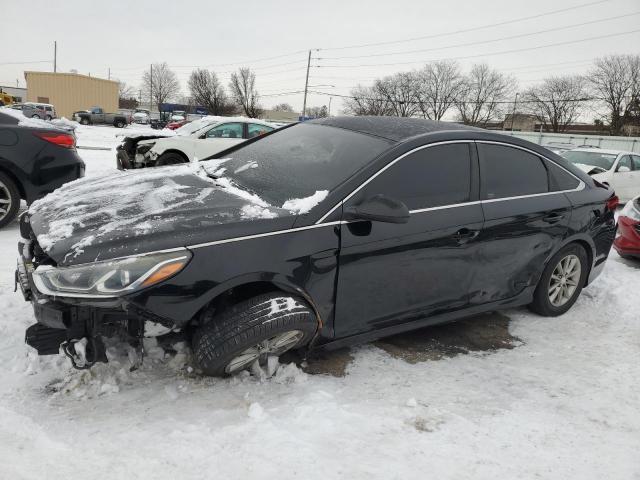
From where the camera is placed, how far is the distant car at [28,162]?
17.0 feet

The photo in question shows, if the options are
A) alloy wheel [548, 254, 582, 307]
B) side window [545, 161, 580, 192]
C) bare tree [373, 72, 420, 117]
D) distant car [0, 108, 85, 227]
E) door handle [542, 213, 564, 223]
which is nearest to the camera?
door handle [542, 213, 564, 223]

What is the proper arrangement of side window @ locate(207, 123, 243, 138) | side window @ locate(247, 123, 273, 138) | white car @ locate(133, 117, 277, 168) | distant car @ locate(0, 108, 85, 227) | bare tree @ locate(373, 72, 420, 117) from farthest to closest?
bare tree @ locate(373, 72, 420, 117) < side window @ locate(247, 123, 273, 138) < side window @ locate(207, 123, 243, 138) < white car @ locate(133, 117, 277, 168) < distant car @ locate(0, 108, 85, 227)

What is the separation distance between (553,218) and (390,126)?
146cm

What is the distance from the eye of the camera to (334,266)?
2.70 meters

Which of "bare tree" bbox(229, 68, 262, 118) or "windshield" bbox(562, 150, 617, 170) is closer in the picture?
"windshield" bbox(562, 150, 617, 170)

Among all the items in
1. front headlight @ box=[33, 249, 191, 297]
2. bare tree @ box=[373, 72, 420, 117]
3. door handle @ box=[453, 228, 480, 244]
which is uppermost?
bare tree @ box=[373, 72, 420, 117]

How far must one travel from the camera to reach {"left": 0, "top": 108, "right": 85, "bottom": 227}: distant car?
5.18 m

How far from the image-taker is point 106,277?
222 centimetres

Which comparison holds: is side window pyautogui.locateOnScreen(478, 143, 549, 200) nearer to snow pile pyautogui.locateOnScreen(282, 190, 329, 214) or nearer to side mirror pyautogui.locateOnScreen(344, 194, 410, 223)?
side mirror pyautogui.locateOnScreen(344, 194, 410, 223)

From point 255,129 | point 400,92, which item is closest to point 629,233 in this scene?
point 255,129

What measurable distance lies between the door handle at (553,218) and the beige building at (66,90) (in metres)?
56.0

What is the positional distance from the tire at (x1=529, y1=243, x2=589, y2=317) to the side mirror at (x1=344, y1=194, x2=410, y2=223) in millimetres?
1814

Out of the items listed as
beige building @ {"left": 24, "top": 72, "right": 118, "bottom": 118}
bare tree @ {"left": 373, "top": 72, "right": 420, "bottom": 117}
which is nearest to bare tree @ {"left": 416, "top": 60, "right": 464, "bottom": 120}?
bare tree @ {"left": 373, "top": 72, "right": 420, "bottom": 117}

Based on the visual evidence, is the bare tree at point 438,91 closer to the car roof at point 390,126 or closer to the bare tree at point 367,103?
the bare tree at point 367,103
